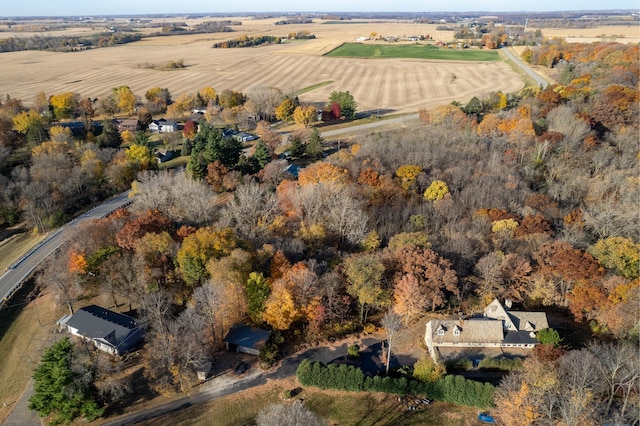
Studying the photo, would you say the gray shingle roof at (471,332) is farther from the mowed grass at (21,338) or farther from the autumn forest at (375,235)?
the mowed grass at (21,338)

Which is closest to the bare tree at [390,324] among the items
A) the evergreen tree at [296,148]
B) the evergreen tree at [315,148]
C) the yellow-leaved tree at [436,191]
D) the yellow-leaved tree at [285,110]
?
the yellow-leaved tree at [436,191]

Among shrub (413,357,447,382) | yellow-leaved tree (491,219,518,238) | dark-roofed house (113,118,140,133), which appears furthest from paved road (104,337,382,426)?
dark-roofed house (113,118,140,133)

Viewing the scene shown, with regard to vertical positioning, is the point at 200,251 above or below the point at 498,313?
above

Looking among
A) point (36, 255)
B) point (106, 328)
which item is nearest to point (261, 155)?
point (36, 255)

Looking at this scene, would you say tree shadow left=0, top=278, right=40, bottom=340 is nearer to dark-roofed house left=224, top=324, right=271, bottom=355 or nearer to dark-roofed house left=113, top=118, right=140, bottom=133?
dark-roofed house left=224, top=324, right=271, bottom=355

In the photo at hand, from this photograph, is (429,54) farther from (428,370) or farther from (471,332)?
(428,370)

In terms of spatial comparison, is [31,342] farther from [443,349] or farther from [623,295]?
[623,295]
